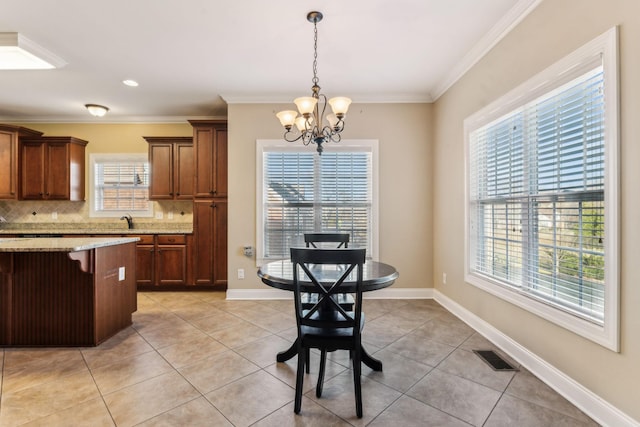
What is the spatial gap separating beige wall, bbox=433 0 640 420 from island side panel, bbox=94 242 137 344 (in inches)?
137

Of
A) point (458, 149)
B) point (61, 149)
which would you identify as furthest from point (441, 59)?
point (61, 149)

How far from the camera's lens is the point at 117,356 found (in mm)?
2414

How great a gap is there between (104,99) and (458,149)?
15.3ft

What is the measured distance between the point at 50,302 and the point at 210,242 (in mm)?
1890

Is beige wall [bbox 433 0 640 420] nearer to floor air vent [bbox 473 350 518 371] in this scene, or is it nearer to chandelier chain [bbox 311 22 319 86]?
floor air vent [bbox 473 350 518 371]

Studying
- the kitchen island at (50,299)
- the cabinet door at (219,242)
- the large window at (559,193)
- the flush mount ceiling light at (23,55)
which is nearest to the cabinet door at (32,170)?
the flush mount ceiling light at (23,55)

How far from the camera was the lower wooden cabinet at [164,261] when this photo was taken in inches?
171

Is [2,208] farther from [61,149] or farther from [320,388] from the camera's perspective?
[320,388]

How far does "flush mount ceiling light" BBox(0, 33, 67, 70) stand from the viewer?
2.61m

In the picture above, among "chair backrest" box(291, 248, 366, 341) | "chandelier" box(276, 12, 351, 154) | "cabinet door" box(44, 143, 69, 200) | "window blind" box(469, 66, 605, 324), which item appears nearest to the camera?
"chair backrest" box(291, 248, 366, 341)

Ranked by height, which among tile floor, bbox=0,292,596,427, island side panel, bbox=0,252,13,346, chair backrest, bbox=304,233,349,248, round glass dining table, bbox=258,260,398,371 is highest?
chair backrest, bbox=304,233,349,248

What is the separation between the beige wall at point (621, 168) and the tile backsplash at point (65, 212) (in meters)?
4.14

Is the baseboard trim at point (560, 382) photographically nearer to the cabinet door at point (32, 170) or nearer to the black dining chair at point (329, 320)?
the black dining chair at point (329, 320)

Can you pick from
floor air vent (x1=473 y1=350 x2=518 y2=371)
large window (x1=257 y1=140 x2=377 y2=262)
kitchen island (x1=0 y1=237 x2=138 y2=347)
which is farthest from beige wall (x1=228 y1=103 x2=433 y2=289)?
kitchen island (x1=0 y1=237 x2=138 y2=347)
